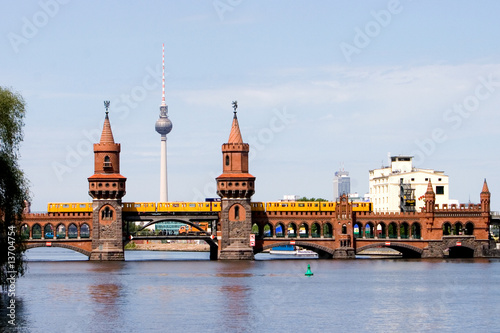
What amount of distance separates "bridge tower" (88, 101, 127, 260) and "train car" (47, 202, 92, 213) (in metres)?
3.90

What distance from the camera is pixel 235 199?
152 meters

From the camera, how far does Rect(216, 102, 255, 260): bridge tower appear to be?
152m

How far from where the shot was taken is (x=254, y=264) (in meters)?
144

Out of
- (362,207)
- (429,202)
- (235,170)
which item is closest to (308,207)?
(362,207)

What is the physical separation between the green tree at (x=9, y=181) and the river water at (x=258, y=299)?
16.4 feet

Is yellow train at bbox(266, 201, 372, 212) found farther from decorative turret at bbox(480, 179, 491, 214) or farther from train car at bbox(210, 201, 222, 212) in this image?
decorative turret at bbox(480, 179, 491, 214)

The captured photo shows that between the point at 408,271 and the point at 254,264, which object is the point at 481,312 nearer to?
the point at 408,271

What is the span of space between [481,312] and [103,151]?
262 ft

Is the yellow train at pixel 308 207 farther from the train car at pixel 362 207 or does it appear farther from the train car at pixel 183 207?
the train car at pixel 183 207

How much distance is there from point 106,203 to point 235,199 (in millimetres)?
18657

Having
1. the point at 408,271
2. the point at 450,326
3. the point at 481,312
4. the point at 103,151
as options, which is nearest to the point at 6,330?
the point at 450,326

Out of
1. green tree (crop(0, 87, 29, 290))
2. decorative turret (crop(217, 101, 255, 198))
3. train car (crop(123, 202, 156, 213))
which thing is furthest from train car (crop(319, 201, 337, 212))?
green tree (crop(0, 87, 29, 290))

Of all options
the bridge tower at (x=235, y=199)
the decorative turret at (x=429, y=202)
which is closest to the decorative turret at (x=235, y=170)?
the bridge tower at (x=235, y=199)

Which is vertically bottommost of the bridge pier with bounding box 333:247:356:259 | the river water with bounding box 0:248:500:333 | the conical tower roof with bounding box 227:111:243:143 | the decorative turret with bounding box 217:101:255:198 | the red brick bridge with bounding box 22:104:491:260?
the river water with bounding box 0:248:500:333
